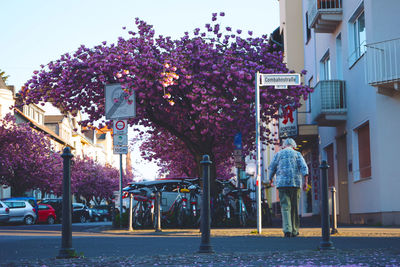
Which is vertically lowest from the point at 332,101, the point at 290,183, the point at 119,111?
the point at 290,183

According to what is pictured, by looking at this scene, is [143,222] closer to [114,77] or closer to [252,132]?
[114,77]

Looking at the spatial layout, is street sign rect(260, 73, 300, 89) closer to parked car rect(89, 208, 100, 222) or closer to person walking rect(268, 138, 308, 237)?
person walking rect(268, 138, 308, 237)

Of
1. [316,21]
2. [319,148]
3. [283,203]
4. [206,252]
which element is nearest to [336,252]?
[206,252]

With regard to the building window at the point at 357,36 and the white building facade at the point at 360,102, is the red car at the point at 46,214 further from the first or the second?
the building window at the point at 357,36

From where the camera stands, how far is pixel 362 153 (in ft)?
68.3

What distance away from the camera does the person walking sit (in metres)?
12.4

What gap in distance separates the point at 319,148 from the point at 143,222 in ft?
37.0

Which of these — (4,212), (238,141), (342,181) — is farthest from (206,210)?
(4,212)

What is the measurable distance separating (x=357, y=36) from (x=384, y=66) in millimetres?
3281

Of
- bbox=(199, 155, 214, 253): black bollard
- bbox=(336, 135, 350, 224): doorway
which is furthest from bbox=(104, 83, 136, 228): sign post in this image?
bbox=(199, 155, 214, 253): black bollard

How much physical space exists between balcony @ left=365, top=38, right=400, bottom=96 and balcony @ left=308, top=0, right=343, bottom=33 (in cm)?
427

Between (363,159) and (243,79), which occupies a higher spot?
(243,79)

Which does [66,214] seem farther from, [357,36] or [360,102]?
[357,36]

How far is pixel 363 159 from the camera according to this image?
68.0ft
